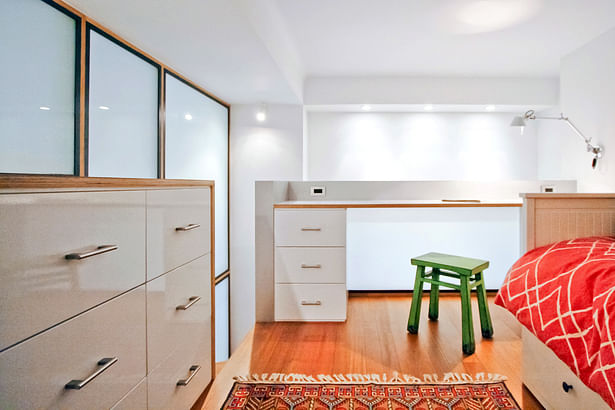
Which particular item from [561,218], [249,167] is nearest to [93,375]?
[561,218]

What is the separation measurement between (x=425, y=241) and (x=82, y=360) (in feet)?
10.9

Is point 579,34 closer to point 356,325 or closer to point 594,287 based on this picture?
point 594,287

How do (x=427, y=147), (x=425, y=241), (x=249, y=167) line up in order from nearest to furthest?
1. (x=425, y=241)
2. (x=249, y=167)
3. (x=427, y=147)

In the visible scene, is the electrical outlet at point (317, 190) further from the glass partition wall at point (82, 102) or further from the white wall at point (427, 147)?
the glass partition wall at point (82, 102)

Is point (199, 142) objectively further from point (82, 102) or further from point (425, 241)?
point (425, 241)

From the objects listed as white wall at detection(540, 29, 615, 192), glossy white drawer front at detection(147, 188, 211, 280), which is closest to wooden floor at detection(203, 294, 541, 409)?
glossy white drawer front at detection(147, 188, 211, 280)

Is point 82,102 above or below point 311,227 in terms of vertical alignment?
above

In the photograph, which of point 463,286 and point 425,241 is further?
point 425,241

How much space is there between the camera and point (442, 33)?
284 centimetres

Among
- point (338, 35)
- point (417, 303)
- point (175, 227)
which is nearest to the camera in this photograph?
point (175, 227)

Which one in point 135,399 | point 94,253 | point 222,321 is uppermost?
point 94,253

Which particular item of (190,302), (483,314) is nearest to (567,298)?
(483,314)

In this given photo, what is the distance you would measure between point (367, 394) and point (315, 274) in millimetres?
1077

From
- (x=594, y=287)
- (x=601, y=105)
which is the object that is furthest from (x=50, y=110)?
(x=601, y=105)
